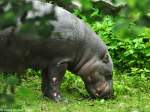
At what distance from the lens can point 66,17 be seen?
711 centimetres

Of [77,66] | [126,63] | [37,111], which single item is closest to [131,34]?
[37,111]

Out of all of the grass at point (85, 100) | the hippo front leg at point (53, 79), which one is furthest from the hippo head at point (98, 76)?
the hippo front leg at point (53, 79)

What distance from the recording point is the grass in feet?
22.3

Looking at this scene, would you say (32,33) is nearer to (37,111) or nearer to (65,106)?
(37,111)

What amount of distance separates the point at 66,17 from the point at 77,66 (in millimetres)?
865

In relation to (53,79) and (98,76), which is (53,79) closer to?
(53,79)

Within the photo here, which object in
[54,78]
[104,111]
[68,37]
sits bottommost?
[104,111]

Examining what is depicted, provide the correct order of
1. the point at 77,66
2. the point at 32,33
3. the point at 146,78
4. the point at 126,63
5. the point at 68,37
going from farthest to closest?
the point at 126,63 < the point at 146,78 < the point at 77,66 < the point at 68,37 < the point at 32,33

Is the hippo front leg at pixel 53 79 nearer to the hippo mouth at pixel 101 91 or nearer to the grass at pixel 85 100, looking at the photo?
the grass at pixel 85 100

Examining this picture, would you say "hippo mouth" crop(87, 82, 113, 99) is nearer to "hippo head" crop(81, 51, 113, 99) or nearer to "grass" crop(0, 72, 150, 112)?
"hippo head" crop(81, 51, 113, 99)

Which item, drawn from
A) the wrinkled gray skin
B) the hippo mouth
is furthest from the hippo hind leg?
the hippo mouth

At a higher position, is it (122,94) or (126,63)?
(126,63)

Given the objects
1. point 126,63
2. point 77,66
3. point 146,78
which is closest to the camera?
point 77,66

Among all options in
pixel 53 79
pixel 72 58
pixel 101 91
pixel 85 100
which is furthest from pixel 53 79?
pixel 101 91
